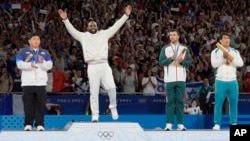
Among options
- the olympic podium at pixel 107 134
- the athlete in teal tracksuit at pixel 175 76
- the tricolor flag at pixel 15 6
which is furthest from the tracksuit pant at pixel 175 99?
the tricolor flag at pixel 15 6

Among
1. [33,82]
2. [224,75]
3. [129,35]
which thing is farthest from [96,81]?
[129,35]

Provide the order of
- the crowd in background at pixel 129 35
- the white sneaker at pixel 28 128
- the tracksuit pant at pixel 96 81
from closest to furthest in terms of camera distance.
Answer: the white sneaker at pixel 28 128 → the tracksuit pant at pixel 96 81 → the crowd in background at pixel 129 35

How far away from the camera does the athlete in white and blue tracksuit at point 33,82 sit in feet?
53.2

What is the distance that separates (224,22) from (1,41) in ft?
23.4

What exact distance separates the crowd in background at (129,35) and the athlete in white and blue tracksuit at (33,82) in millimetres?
4950

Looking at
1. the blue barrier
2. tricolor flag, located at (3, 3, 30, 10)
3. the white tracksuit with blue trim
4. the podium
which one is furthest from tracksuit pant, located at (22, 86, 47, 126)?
tricolor flag, located at (3, 3, 30, 10)

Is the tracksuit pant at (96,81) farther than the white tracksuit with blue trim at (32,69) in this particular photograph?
Yes

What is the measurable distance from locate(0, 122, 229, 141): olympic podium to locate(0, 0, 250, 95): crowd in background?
5.09 meters

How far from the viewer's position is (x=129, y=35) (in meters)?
24.0

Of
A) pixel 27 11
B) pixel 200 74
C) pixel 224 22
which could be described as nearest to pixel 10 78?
pixel 27 11

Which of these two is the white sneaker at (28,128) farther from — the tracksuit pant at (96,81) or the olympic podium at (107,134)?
the tracksuit pant at (96,81)

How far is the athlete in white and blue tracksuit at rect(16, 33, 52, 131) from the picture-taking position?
16.2 meters

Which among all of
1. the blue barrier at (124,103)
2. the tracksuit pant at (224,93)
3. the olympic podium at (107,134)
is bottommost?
the olympic podium at (107,134)

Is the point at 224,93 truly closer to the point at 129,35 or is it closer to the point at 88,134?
the point at 88,134
